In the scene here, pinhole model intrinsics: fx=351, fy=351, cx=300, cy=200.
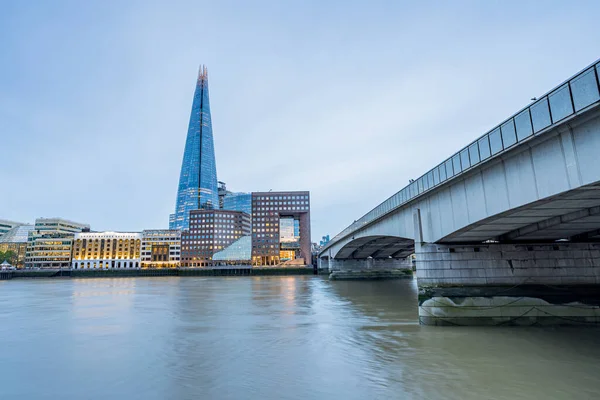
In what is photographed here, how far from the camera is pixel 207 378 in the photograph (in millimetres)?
12133

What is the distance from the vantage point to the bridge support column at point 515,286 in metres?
18.9

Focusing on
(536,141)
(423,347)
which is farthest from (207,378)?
(536,141)

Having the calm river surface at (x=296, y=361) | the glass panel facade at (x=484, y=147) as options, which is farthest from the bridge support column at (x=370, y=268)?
the glass panel facade at (x=484, y=147)

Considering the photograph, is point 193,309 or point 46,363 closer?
point 46,363

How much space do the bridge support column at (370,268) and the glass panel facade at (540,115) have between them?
64.5 metres

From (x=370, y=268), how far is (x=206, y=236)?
118 meters

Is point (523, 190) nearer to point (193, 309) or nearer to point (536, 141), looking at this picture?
point (536, 141)

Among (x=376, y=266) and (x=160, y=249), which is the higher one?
(x=160, y=249)

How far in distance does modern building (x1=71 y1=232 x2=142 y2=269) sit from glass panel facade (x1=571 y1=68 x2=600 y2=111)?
18263cm

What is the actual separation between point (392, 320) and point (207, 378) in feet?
48.6

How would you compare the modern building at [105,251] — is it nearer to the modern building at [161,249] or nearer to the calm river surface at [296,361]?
the modern building at [161,249]

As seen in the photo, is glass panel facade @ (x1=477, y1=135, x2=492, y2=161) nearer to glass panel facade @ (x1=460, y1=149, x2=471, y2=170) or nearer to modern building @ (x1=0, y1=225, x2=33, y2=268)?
glass panel facade @ (x1=460, y1=149, x2=471, y2=170)

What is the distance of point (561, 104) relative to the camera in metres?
11.1

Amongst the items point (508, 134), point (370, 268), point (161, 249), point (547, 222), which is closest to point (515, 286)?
point (547, 222)
